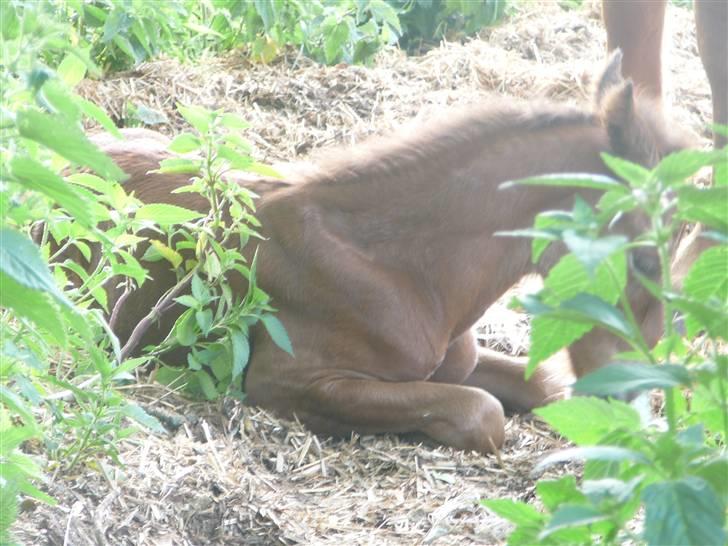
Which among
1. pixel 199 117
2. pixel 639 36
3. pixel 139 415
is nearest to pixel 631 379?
pixel 139 415

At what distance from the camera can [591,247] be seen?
1782mm

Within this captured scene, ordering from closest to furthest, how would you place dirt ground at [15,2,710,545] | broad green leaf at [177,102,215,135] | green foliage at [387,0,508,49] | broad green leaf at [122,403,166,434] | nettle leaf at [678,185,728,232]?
nettle leaf at [678,185,728,232] → broad green leaf at [122,403,166,434] → dirt ground at [15,2,710,545] → broad green leaf at [177,102,215,135] → green foliage at [387,0,508,49]

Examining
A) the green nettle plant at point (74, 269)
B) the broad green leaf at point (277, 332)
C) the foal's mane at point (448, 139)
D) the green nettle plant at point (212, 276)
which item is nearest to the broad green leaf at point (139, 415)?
the green nettle plant at point (74, 269)

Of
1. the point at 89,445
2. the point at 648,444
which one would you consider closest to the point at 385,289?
the point at 89,445

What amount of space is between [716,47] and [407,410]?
2022 millimetres

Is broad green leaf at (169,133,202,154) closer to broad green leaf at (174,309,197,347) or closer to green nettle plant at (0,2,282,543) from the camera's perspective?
green nettle plant at (0,2,282,543)

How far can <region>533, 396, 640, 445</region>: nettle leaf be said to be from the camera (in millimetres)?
2082

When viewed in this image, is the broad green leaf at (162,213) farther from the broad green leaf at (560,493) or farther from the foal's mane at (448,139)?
the broad green leaf at (560,493)

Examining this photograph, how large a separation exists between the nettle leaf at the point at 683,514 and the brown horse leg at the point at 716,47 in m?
3.66

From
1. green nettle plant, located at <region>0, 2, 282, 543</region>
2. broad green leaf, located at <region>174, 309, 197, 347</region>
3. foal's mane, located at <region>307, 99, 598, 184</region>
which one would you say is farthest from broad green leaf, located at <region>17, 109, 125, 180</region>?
foal's mane, located at <region>307, 99, 598, 184</region>

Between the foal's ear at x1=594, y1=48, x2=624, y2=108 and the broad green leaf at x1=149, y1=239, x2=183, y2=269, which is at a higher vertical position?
the foal's ear at x1=594, y1=48, x2=624, y2=108

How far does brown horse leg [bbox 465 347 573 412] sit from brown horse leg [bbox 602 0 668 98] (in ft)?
5.52

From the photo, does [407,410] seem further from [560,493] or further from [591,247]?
[591,247]

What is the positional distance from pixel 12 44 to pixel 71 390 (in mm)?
984
